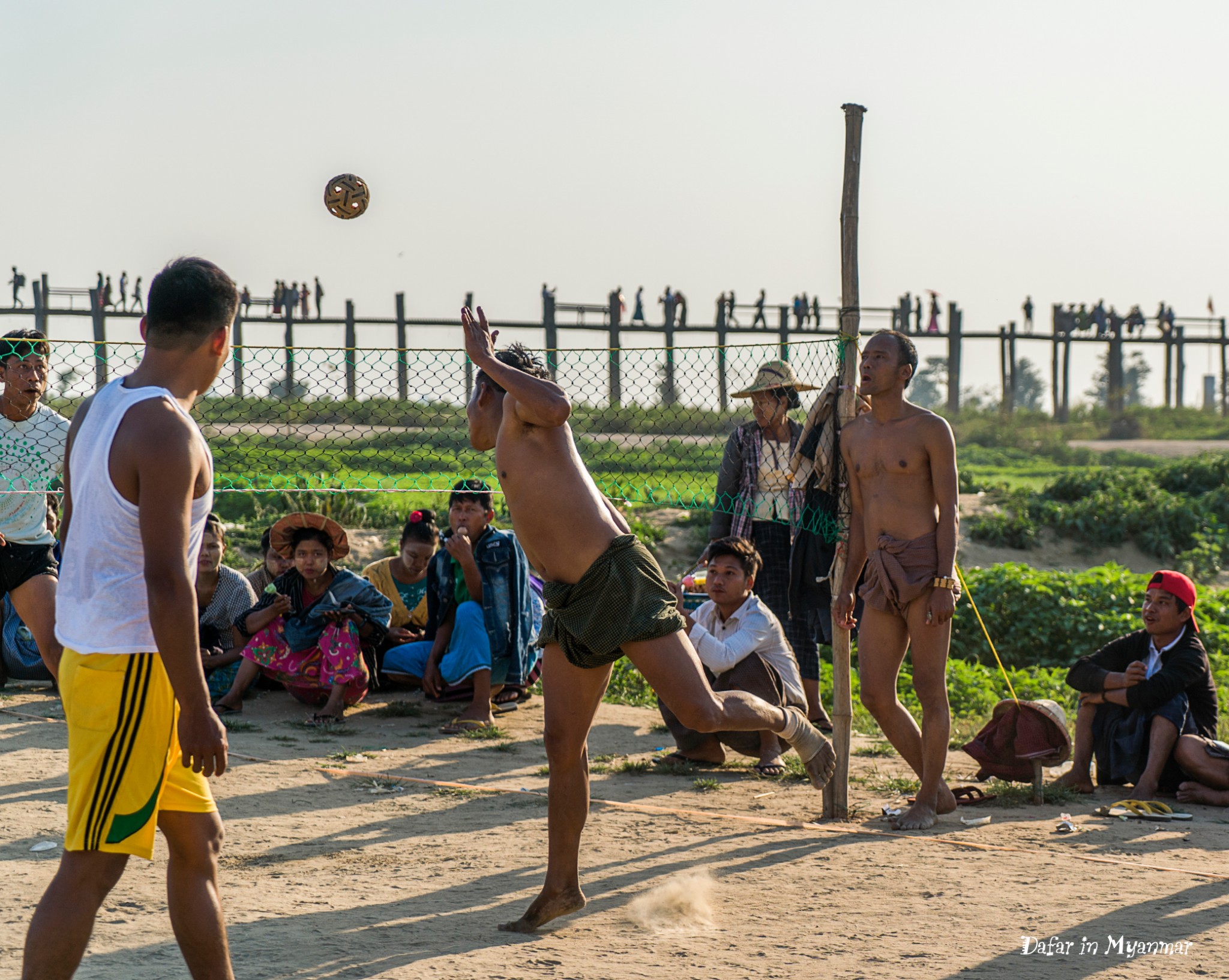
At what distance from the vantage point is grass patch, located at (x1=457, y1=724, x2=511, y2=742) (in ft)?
24.1

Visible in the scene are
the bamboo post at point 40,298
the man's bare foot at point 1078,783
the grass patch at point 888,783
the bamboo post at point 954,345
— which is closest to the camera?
the grass patch at point 888,783

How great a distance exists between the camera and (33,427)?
19.4 feet

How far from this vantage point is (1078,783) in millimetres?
6387

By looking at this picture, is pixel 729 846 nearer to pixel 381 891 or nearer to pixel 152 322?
pixel 381 891

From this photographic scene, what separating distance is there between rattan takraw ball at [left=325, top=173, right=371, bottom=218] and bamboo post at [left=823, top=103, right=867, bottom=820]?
2670 mm

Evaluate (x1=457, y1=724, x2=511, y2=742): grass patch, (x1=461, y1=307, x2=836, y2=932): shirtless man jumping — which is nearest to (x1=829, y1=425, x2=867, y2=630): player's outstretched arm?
(x1=461, y1=307, x2=836, y2=932): shirtless man jumping

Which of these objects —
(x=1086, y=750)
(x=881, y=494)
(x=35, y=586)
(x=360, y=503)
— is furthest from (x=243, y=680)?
(x=360, y=503)

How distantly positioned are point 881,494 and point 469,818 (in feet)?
7.32

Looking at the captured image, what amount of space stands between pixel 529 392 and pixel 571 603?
687 millimetres

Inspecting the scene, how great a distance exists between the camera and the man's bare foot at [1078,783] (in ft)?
20.9

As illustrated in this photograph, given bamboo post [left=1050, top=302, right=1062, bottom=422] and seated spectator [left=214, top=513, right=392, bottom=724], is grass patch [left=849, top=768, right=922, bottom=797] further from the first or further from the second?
bamboo post [left=1050, top=302, right=1062, bottom=422]

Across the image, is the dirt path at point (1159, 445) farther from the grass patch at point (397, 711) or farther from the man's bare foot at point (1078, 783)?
the grass patch at point (397, 711)

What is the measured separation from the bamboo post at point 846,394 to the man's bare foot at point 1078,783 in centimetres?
121

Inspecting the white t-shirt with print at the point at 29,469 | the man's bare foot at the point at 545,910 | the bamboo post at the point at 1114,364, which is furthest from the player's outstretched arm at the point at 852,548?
the bamboo post at the point at 1114,364
